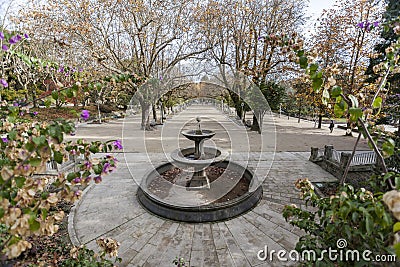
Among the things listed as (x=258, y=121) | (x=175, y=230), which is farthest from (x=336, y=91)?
(x=258, y=121)

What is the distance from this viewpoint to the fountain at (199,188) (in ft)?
16.8

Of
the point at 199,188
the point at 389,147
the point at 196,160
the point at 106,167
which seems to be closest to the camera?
the point at 389,147

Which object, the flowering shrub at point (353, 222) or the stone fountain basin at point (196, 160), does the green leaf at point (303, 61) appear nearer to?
the flowering shrub at point (353, 222)

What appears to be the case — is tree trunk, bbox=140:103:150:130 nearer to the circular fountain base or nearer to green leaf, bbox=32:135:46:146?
the circular fountain base

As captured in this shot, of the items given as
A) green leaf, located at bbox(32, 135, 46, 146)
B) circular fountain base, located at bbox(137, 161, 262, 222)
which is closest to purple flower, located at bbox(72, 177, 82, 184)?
green leaf, located at bbox(32, 135, 46, 146)

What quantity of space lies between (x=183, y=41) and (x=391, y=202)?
1833 cm

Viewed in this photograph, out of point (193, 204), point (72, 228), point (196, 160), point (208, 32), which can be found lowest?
point (72, 228)

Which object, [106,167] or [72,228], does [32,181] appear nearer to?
[106,167]

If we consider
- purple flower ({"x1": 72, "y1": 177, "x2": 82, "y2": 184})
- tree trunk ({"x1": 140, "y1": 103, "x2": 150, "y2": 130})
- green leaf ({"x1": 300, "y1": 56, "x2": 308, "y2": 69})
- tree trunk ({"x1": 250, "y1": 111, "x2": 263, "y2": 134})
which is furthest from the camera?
tree trunk ({"x1": 140, "y1": 103, "x2": 150, "y2": 130})

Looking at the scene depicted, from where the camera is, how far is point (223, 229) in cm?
481

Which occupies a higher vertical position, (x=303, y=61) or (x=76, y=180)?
(x=303, y=61)

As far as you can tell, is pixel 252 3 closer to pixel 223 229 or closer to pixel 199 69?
pixel 199 69

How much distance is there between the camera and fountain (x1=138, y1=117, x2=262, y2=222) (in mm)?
5109

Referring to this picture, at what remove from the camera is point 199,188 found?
7008mm
